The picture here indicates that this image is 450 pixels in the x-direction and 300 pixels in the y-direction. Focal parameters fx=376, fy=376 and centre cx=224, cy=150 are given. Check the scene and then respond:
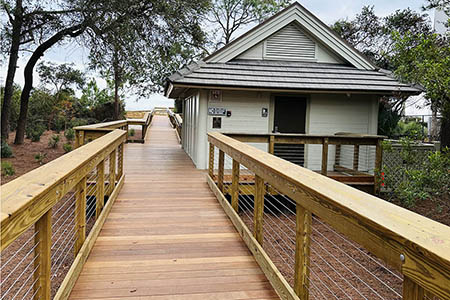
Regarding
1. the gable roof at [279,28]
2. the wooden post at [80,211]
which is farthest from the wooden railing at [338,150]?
the wooden post at [80,211]

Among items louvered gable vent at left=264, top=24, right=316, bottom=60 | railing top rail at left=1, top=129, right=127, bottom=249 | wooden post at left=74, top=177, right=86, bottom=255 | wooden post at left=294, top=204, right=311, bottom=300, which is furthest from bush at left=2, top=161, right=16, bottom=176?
wooden post at left=294, top=204, right=311, bottom=300

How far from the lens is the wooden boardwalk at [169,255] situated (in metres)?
2.93

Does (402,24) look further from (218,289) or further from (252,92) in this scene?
(218,289)

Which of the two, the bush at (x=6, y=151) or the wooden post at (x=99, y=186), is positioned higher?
the wooden post at (x=99, y=186)

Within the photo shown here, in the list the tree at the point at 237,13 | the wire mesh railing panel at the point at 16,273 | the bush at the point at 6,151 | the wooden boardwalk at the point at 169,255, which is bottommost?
the wire mesh railing panel at the point at 16,273

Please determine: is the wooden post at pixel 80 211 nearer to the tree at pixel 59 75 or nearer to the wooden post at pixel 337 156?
the wooden post at pixel 337 156

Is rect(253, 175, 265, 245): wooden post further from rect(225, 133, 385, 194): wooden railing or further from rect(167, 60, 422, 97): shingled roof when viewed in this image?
rect(167, 60, 422, 97): shingled roof

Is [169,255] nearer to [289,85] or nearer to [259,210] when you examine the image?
[259,210]

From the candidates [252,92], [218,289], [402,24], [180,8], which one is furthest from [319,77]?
[402,24]

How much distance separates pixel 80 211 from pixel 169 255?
0.96 metres

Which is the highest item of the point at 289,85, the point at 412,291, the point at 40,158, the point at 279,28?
the point at 279,28

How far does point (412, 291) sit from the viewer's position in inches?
53.1

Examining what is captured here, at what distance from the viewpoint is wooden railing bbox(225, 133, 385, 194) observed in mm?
7133

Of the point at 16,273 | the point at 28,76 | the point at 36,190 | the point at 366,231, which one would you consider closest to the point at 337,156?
the point at 16,273
